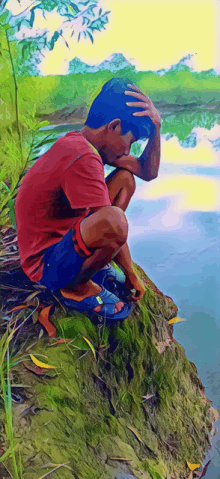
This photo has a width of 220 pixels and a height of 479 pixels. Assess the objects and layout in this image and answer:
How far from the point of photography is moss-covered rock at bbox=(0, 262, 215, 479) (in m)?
0.79

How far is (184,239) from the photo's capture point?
4.90 feet

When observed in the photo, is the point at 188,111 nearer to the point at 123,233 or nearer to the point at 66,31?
the point at 66,31

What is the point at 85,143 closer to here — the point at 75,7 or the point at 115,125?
the point at 115,125

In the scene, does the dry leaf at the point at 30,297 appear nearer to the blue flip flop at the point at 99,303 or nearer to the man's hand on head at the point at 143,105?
the blue flip flop at the point at 99,303

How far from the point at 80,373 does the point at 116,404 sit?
0.52 ft

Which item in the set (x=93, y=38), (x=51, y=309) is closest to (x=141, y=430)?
(x=51, y=309)

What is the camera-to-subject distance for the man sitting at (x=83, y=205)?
0.84 meters

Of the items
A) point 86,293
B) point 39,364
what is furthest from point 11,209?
point 39,364

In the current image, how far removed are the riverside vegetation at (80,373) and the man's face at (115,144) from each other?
15 cm

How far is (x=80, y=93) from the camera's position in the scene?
1.16 metres

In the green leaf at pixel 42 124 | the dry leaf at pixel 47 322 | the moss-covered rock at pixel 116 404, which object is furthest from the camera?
the green leaf at pixel 42 124

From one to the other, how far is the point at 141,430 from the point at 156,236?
0.69 m

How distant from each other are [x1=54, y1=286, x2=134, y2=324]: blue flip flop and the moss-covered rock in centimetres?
2

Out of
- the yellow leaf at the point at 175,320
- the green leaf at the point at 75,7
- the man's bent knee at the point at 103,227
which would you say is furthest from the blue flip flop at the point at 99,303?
the green leaf at the point at 75,7
